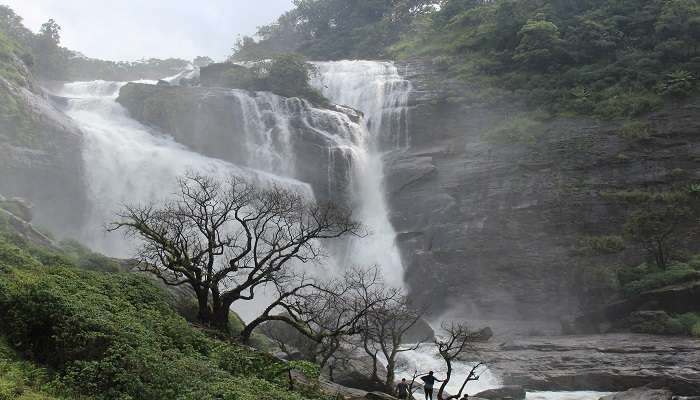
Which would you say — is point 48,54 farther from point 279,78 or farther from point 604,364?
point 604,364

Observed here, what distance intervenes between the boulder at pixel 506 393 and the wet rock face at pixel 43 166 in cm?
2497

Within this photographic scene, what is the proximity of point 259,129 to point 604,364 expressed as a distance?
29698mm

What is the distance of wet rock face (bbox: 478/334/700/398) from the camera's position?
19.3 m

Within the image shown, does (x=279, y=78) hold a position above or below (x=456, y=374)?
above

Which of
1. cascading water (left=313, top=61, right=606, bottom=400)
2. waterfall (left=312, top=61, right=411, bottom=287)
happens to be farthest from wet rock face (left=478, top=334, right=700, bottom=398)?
waterfall (left=312, top=61, right=411, bottom=287)

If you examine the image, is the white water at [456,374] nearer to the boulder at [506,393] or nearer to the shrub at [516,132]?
the boulder at [506,393]

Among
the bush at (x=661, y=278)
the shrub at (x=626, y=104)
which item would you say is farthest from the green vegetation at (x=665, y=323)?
the shrub at (x=626, y=104)

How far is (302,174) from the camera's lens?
39.7m

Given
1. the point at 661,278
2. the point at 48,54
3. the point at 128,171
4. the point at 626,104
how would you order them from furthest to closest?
the point at 48,54, the point at 626,104, the point at 128,171, the point at 661,278

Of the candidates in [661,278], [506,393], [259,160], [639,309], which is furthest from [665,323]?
[259,160]

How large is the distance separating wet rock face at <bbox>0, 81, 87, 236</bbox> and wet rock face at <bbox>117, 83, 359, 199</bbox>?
932 cm

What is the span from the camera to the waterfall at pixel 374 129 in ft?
116

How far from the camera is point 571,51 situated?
43938 mm

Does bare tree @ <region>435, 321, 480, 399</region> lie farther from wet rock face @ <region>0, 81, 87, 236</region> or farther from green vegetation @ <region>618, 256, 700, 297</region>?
wet rock face @ <region>0, 81, 87, 236</region>
